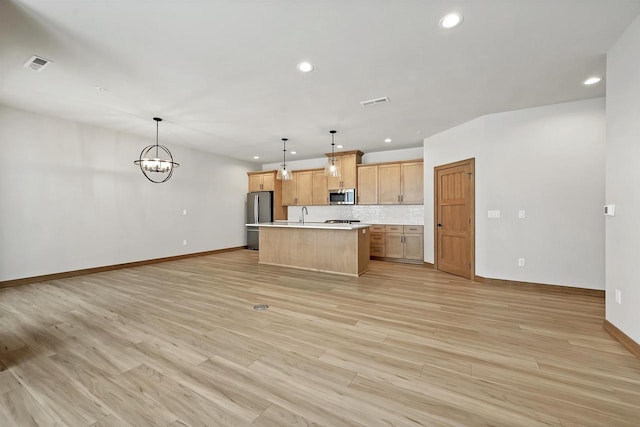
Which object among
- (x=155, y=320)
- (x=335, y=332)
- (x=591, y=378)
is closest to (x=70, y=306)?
(x=155, y=320)

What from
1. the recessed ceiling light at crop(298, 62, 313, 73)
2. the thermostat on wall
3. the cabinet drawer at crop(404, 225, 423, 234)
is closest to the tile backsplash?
the cabinet drawer at crop(404, 225, 423, 234)

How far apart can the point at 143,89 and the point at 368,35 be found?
2.98 metres

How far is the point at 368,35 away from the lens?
7.80 feet

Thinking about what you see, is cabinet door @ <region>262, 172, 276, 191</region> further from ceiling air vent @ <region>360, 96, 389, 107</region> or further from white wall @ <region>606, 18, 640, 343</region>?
white wall @ <region>606, 18, 640, 343</region>

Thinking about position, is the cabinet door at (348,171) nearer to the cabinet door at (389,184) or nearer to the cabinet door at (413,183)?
the cabinet door at (389,184)

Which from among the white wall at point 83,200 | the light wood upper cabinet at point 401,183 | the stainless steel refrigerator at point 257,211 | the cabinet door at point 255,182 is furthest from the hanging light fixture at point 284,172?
the light wood upper cabinet at point 401,183

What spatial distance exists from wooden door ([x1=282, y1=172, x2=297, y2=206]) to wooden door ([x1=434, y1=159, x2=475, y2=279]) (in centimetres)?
407

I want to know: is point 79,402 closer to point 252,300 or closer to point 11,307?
point 252,300

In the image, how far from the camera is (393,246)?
6297 mm

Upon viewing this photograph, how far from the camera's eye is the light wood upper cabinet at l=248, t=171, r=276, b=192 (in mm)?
8117

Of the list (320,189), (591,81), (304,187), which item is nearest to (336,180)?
(320,189)

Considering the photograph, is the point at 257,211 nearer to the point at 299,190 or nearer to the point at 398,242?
the point at 299,190

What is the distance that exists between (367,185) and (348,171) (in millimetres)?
649

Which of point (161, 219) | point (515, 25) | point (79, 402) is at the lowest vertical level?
point (79, 402)
